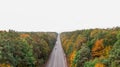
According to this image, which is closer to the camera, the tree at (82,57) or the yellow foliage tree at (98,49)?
the yellow foliage tree at (98,49)

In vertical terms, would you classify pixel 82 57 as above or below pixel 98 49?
below

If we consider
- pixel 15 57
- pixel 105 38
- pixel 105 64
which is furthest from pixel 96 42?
pixel 15 57

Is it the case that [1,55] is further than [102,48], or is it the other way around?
[102,48]

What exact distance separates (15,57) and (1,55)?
314 inches

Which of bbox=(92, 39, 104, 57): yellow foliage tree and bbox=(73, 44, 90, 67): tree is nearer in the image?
bbox=(92, 39, 104, 57): yellow foliage tree

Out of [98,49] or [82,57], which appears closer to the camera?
[98,49]

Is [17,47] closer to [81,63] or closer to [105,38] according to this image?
[81,63]

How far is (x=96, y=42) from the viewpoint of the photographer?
225 feet

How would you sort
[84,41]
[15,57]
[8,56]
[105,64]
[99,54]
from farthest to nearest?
[84,41] < [99,54] < [15,57] < [8,56] < [105,64]

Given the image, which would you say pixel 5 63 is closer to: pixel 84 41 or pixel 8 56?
pixel 8 56

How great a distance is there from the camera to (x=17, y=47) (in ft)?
211

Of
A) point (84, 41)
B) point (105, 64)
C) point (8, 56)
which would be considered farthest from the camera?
point (84, 41)

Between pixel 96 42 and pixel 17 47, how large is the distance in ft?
68.7

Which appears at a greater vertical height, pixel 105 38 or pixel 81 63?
pixel 105 38
